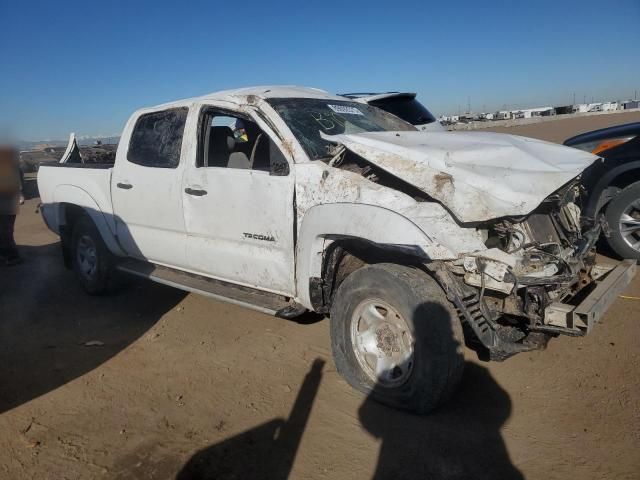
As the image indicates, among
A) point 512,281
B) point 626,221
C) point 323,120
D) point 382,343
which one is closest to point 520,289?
point 512,281

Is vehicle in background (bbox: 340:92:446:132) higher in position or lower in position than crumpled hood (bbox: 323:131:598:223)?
higher

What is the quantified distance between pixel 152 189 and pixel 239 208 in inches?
47.6

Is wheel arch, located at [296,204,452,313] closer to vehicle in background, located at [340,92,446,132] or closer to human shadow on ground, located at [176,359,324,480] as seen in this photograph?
human shadow on ground, located at [176,359,324,480]

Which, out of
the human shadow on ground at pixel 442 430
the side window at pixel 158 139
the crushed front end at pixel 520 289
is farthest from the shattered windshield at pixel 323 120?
the human shadow on ground at pixel 442 430

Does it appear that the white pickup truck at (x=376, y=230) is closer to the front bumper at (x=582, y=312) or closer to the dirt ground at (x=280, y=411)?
the front bumper at (x=582, y=312)

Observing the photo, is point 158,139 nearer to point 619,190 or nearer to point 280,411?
point 280,411

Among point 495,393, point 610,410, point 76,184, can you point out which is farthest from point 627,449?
point 76,184

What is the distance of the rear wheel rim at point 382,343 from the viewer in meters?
3.11

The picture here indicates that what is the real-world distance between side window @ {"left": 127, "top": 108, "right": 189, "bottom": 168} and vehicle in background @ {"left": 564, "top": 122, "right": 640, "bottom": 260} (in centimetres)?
418

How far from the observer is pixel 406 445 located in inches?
112

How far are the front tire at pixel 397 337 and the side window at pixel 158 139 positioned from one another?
217cm

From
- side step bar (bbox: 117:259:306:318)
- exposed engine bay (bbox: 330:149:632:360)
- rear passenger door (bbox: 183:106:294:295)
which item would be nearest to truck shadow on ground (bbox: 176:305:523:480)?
exposed engine bay (bbox: 330:149:632:360)

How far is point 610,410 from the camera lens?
3049 millimetres

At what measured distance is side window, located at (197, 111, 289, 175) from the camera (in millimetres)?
4230
